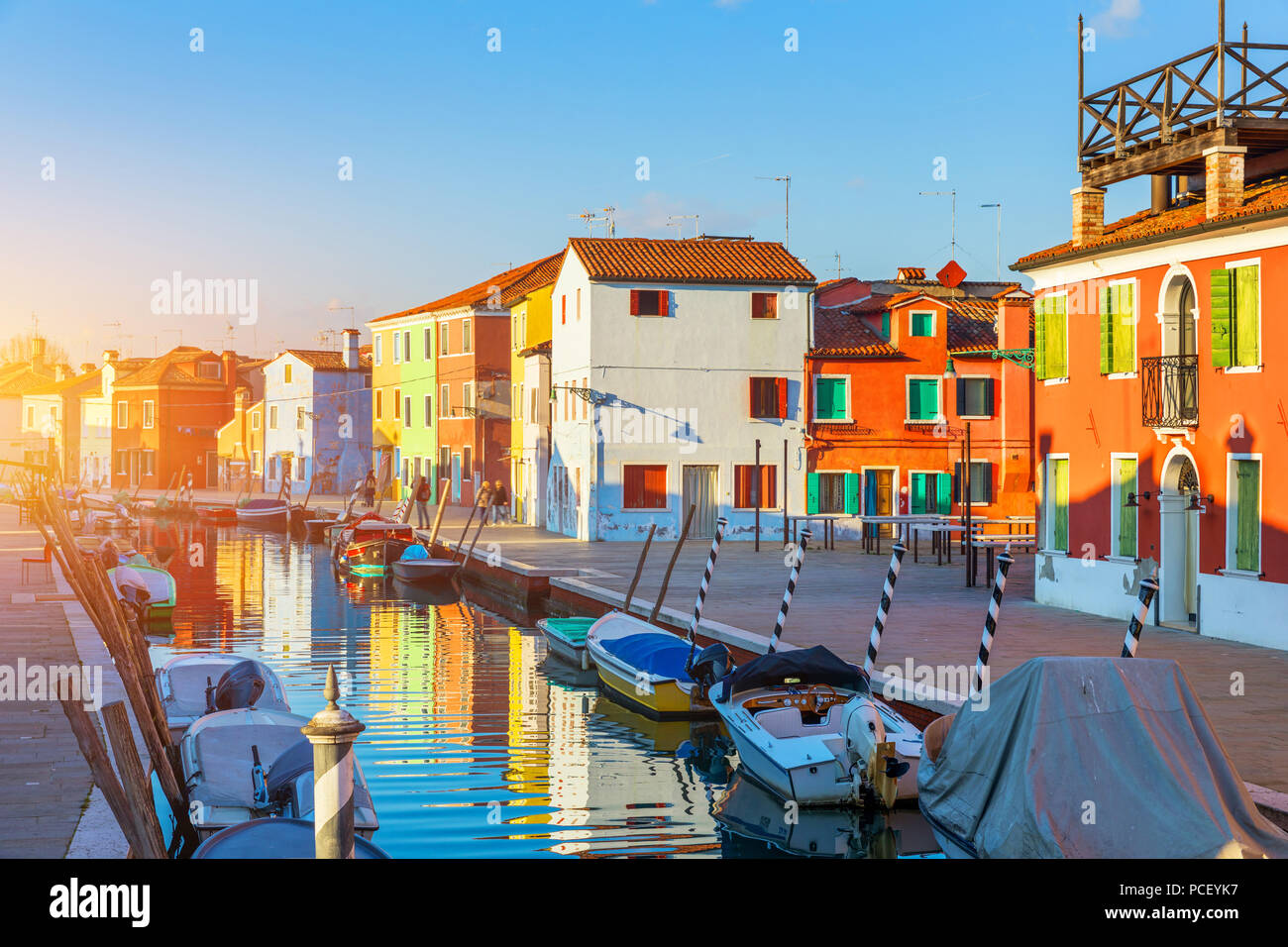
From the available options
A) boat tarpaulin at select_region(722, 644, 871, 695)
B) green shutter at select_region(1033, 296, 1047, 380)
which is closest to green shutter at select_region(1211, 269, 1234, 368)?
green shutter at select_region(1033, 296, 1047, 380)

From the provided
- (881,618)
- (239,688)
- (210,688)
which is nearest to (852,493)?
(881,618)

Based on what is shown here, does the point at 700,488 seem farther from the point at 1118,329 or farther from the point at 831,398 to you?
the point at 1118,329

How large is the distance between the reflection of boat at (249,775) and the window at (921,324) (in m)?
31.0

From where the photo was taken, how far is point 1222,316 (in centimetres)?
1884

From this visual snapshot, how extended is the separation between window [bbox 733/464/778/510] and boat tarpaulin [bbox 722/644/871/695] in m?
25.3

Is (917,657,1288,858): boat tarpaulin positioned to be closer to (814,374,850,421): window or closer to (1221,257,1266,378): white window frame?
(1221,257,1266,378): white window frame

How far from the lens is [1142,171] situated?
21.5m

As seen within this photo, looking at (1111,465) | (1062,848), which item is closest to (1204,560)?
(1111,465)

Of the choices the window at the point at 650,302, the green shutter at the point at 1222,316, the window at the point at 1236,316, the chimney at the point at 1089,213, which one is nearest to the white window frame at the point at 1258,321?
the window at the point at 1236,316

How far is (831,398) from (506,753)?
2623 centimetres

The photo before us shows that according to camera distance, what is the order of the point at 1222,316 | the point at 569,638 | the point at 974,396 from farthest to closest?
the point at 974,396
the point at 569,638
the point at 1222,316

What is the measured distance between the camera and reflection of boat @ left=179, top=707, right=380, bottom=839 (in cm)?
1066
